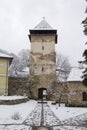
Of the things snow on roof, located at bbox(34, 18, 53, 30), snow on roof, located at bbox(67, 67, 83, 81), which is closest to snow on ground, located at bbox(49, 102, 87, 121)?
snow on roof, located at bbox(67, 67, 83, 81)

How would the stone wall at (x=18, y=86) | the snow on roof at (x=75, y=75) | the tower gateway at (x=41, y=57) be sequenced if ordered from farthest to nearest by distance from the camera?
the tower gateway at (x=41, y=57)
the stone wall at (x=18, y=86)
the snow on roof at (x=75, y=75)

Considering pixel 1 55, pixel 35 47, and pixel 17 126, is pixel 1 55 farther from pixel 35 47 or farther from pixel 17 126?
pixel 17 126

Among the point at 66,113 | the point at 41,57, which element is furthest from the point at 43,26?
the point at 66,113

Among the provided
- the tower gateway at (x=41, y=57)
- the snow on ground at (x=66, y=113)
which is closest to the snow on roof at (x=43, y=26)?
the tower gateway at (x=41, y=57)

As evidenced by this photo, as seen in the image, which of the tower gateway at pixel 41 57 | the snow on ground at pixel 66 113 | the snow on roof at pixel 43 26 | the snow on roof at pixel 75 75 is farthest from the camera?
the snow on roof at pixel 43 26

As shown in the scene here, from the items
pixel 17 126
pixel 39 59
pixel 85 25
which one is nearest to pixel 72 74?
pixel 39 59

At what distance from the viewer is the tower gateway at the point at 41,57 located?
37156 millimetres

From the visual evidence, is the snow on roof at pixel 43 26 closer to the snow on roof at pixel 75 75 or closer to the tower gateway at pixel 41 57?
the tower gateway at pixel 41 57

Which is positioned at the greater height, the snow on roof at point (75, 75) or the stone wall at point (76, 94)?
the snow on roof at point (75, 75)

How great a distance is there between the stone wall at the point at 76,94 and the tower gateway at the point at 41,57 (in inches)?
329

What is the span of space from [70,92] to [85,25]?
13.2 m

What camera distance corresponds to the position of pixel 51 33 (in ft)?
125

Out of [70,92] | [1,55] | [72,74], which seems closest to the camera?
[70,92]

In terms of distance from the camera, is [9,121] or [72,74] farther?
[72,74]
